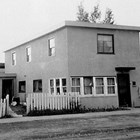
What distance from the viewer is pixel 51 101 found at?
1505 centimetres

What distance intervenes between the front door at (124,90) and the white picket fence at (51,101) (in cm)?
422

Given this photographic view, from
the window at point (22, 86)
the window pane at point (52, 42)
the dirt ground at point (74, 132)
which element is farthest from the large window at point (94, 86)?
the window at point (22, 86)

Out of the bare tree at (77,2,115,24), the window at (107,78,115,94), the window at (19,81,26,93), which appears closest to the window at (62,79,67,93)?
the window at (107,78,115,94)

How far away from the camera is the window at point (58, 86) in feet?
56.3

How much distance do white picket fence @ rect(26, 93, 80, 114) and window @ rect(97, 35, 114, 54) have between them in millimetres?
4338

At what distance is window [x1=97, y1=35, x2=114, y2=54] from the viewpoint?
18.1 m

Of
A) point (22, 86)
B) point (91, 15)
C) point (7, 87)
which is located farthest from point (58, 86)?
point (91, 15)

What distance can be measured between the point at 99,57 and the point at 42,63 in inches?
202

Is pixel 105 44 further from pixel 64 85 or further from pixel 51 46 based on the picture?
pixel 64 85

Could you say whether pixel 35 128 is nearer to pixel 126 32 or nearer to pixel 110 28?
pixel 110 28

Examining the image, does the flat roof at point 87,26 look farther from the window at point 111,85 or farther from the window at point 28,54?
the window at point 28,54

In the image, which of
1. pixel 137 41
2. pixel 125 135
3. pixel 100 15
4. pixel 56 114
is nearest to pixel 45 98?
pixel 56 114

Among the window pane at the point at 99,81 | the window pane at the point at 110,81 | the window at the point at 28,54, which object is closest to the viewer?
the window pane at the point at 99,81

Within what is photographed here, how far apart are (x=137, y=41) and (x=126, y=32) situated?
1227mm
